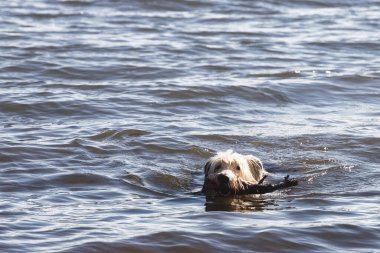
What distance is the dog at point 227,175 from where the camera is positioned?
29.5ft

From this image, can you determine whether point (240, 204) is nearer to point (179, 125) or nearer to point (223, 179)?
point (223, 179)

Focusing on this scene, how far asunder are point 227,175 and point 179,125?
309cm

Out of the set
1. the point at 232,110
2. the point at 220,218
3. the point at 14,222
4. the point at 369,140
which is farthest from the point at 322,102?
the point at 14,222

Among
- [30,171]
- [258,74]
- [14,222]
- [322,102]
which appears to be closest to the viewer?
[14,222]

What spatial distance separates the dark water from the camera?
7844 mm

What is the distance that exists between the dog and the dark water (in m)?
0.19

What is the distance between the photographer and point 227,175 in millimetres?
8977

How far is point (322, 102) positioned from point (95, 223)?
639cm

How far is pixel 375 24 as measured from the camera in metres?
21.0

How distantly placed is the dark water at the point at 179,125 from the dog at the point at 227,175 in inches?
7.5

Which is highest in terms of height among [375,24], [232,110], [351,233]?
[375,24]

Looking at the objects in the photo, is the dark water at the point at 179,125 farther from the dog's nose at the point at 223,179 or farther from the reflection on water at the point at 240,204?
the dog's nose at the point at 223,179

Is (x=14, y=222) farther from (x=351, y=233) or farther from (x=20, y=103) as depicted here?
(x=20, y=103)

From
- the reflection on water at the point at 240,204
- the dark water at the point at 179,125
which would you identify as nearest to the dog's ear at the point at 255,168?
the dark water at the point at 179,125
